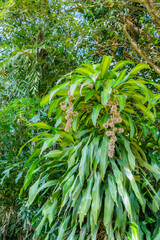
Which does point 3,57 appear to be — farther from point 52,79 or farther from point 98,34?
point 98,34

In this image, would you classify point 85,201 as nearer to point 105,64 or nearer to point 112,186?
point 112,186

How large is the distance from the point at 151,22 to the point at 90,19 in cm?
62

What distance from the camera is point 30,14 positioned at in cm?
180

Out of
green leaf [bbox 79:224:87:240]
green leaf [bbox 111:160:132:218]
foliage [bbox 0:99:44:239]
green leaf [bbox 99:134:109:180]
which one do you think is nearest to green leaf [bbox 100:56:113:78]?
green leaf [bbox 99:134:109:180]

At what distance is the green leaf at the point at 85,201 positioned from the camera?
887 mm

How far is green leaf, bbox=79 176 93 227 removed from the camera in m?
0.89

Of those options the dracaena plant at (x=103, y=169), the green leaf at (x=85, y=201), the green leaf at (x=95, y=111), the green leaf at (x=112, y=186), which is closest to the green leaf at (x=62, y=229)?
the dracaena plant at (x=103, y=169)

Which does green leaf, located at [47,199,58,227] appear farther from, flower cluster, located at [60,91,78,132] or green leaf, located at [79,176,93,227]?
flower cluster, located at [60,91,78,132]

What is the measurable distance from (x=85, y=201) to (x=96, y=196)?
58 mm

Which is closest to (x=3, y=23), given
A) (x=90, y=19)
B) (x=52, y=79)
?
(x=52, y=79)

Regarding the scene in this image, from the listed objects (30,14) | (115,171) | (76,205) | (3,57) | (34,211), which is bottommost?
(34,211)

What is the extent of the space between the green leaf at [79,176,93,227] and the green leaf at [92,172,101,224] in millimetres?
22

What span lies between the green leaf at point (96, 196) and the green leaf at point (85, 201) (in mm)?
22

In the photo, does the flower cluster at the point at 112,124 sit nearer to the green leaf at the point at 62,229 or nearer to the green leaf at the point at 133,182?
the green leaf at the point at 133,182
